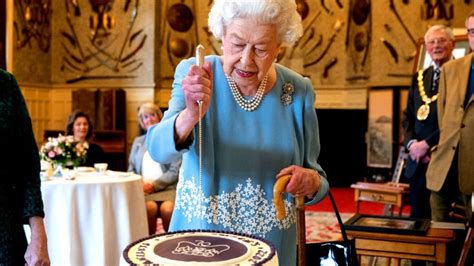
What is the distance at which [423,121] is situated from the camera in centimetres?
438

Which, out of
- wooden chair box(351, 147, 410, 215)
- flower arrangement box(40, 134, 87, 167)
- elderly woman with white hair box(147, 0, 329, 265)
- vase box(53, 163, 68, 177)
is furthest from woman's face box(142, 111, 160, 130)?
elderly woman with white hair box(147, 0, 329, 265)

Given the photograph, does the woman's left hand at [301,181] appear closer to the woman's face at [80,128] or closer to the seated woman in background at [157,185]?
the seated woman in background at [157,185]

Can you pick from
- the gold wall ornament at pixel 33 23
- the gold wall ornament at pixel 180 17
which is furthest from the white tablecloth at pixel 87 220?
the gold wall ornament at pixel 180 17

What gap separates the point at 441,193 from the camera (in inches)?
152

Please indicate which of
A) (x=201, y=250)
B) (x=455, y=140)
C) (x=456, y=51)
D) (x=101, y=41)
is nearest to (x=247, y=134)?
(x=201, y=250)

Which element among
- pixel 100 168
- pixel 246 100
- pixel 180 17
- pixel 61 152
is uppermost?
pixel 180 17

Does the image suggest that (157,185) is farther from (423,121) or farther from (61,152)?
(423,121)

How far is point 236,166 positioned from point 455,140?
8.40 feet

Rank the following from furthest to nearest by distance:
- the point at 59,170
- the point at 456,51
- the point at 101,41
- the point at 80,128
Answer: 1. the point at 101,41
2. the point at 456,51
3. the point at 80,128
4. the point at 59,170

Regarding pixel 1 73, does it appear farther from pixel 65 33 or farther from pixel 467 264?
pixel 65 33

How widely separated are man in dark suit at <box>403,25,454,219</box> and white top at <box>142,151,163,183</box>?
2.33m

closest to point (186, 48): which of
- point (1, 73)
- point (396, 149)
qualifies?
point (396, 149)

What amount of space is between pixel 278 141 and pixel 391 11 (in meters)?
9.72

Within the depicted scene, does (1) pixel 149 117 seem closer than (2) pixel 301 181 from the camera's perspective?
No
